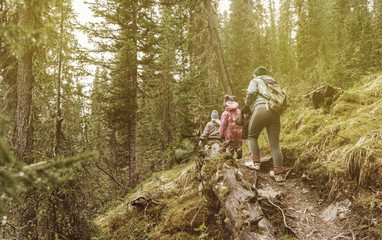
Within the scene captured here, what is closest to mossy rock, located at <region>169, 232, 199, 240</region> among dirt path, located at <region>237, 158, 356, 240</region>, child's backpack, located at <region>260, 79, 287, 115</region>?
dirt path, located at <region>237, 158, 356, 240</region>

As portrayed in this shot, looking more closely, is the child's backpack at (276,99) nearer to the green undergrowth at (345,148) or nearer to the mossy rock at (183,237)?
the green undergrowth at (345,148)

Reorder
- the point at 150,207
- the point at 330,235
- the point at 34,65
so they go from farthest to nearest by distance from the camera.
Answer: the point at 34,65, the point at 150,207, the point at 330,235

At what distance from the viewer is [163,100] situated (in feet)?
57.6

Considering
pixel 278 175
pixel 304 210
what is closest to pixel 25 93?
pixel 278 175

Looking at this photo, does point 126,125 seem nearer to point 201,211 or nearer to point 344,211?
point 201,211

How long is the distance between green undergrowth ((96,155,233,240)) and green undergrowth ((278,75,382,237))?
6.40 feet

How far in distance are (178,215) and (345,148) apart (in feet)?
11.4

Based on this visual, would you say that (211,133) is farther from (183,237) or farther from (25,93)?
(25,93)

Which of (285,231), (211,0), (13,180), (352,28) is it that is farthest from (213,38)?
(13,180)

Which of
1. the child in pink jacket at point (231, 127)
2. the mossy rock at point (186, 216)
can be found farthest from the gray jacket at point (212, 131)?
the mossy rock at point (186, 216)

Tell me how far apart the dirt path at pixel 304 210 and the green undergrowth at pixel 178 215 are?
0.98 metres

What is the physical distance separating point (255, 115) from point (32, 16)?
5.85 meters

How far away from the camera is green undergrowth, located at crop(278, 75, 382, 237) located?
123 inches

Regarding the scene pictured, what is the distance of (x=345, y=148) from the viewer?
390 cm
